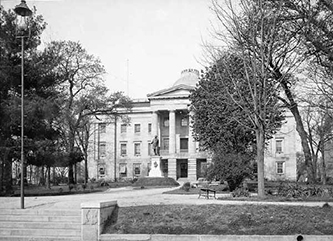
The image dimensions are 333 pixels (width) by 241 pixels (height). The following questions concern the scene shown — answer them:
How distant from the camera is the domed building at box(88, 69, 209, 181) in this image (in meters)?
67.1

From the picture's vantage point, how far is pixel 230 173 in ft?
81.7

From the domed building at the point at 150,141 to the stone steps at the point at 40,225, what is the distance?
53014 mm

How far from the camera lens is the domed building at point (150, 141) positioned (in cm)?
6712

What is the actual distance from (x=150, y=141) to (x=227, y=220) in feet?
206

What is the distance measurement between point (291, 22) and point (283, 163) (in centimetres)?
5491

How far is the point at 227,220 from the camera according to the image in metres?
11.5

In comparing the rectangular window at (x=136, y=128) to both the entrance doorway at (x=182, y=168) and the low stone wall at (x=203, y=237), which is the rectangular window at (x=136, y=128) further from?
the low stone wall at (x=203, y=237)

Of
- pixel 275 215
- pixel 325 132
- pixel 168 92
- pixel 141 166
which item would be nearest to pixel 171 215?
pixel 275 215

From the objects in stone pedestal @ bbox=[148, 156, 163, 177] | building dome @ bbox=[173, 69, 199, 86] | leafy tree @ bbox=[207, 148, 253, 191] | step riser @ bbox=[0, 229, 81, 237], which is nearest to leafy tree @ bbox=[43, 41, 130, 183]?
stone pedestal @ bbox=[148, 156, 163, 177]

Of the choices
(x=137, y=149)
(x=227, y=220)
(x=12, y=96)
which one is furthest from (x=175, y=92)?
(x=227, y=220)

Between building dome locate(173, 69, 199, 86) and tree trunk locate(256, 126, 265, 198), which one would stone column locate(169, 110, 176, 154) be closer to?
building dome locate(173, 69, 199, 86)

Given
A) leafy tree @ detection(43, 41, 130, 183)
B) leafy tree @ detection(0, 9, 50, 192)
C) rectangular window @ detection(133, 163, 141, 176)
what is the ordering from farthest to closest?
rectangular window @ detection(133, 163, 141, 176) → leafy tree @ detection(43, 41, 130, 183) → leafy tree @ detection(0, 9, 50, 192)

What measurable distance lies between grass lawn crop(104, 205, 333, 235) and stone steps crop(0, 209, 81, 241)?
4.25 feet

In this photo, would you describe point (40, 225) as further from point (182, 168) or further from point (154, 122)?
point (182, 168)
